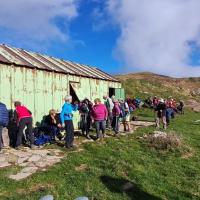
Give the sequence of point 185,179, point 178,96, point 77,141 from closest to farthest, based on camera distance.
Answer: point 185,179, point 77,141, point 178,96

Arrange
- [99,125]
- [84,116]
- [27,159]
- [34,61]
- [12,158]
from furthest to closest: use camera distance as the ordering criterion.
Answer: [84,116]
[34,61]
[99,125]
[12,158]
[27,159]

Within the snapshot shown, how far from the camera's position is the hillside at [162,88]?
160ft

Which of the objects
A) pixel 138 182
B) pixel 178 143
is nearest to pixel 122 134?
pixel 178 143

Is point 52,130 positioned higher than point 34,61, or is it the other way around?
point 34,61

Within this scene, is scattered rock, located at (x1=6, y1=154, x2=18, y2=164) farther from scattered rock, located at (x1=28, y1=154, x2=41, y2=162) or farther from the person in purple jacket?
the person in purple jacket

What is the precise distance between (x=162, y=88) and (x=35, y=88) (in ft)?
128

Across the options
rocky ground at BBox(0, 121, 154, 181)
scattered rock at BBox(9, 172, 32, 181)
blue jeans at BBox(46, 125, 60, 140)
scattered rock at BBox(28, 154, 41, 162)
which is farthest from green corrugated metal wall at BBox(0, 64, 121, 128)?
scattered rock at BBox(9, 172, 32, 181)

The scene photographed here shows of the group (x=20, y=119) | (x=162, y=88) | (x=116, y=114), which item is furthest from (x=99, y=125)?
(x=162, y=88)

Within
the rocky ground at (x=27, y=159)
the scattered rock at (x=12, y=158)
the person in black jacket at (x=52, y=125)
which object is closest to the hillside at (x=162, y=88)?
the person in black jacket at (x=52, y=125)

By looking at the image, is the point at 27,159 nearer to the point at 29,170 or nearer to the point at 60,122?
the point at 29,170

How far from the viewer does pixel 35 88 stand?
17781mm

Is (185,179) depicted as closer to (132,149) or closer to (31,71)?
(132,149)

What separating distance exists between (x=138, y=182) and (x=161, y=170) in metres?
1.78

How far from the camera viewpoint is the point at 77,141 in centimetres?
1716
